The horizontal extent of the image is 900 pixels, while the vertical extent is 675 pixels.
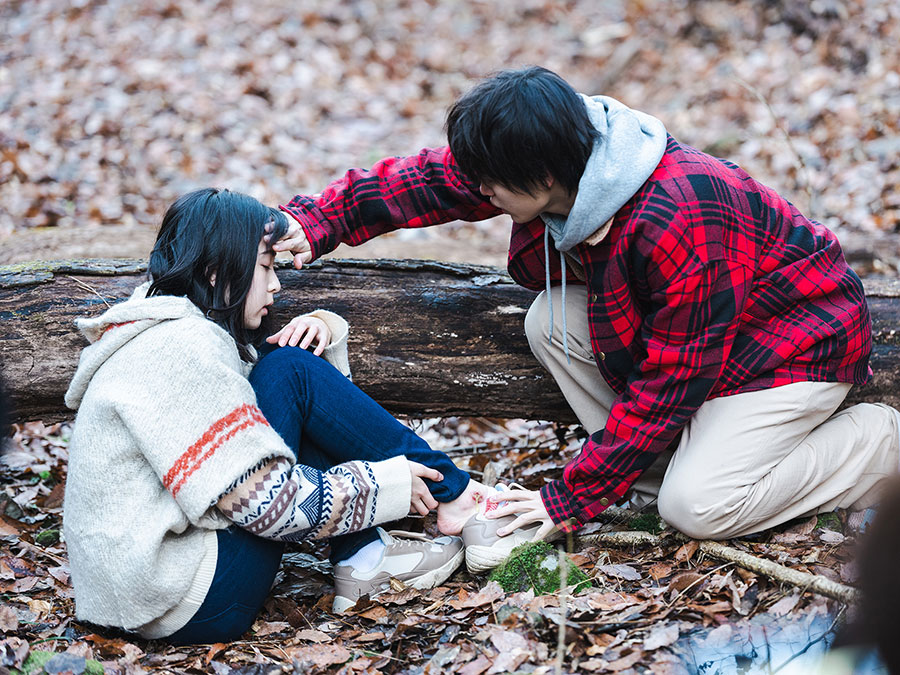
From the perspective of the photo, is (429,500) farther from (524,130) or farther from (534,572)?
(524,130)

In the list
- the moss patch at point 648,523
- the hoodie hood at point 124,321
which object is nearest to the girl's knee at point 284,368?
the hoodie hood at point 124,321

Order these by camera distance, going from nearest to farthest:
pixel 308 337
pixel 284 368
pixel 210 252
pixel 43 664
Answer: pixel 43 664 → pixel 210 252 → pixel 284 368 → pixel 308 337

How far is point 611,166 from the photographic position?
7.80 ft

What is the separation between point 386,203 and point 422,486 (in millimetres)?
1077

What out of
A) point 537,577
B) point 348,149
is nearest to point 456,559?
point 537,577

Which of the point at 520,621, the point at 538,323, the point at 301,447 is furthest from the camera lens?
the point at 538,323

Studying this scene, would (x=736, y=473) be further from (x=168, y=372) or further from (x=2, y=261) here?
(x=2, y=261)

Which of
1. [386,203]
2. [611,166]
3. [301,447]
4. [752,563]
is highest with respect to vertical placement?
[611,166]

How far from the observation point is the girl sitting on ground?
2.34 meters

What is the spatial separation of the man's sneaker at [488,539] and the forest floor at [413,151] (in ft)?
0.35

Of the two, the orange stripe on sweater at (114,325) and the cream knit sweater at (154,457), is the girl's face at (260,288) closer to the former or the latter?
the cream knit sweater at (154,457)

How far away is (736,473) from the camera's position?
2.68 metres

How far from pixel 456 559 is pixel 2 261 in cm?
339

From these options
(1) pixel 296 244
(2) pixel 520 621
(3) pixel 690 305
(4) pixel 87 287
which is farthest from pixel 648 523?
(4) pixel 87 287
